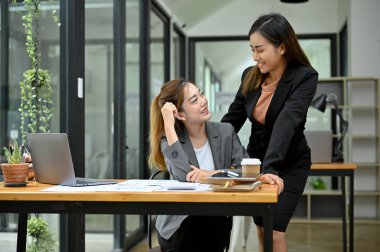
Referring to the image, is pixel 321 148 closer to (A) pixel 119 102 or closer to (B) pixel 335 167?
(B) pixel 335 167

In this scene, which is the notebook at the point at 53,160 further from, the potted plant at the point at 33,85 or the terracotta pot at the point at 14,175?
the potted plant at the point at 33,85

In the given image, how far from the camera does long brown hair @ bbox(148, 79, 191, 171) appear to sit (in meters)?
2.42

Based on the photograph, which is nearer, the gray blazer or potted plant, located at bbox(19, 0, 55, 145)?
the gray blazer

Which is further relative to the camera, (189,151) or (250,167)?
(189,151)

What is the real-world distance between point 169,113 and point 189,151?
18 cm

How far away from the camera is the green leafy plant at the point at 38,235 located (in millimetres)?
3254

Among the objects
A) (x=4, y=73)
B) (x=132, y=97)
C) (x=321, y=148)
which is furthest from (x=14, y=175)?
(x=132, y=97)

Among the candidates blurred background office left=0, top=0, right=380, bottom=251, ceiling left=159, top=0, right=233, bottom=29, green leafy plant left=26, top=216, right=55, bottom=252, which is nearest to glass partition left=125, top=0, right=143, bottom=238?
blurred background office left=0, top=0, right=380, bottom=251

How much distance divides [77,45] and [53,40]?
144 mm

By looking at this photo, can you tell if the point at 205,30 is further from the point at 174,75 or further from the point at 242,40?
the point at 174,75

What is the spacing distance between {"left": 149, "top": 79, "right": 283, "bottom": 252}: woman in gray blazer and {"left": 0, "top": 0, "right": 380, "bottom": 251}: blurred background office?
1.13 metres

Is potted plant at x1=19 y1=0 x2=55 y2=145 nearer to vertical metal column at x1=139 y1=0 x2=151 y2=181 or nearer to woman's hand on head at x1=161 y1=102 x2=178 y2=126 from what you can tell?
woman's hand on head at x1=161 y1=102 x2=178 y2=126

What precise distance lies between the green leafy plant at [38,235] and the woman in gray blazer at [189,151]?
1.07 metres

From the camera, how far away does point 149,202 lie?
6.17ft
